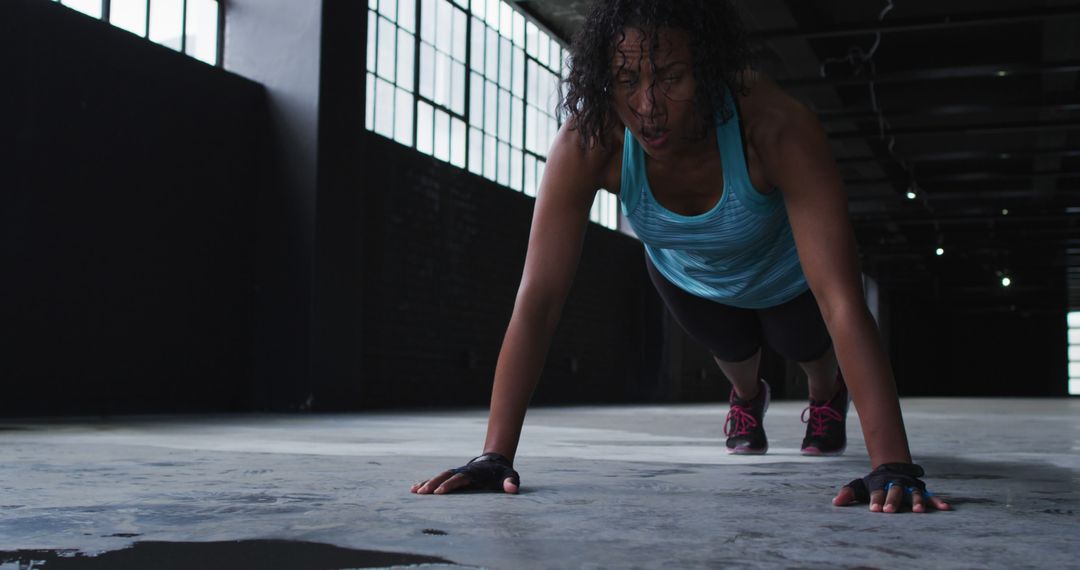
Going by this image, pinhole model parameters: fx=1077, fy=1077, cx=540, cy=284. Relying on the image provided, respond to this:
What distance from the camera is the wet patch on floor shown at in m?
1.08

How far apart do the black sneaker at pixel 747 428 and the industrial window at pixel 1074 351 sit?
2513 centimetres

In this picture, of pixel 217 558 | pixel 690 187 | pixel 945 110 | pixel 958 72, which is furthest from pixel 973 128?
pixel 217 558

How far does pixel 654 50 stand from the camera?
1.62 metres

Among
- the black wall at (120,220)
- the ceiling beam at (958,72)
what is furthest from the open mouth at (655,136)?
the ceiling beam at (958,72)

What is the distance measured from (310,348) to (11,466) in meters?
4.69

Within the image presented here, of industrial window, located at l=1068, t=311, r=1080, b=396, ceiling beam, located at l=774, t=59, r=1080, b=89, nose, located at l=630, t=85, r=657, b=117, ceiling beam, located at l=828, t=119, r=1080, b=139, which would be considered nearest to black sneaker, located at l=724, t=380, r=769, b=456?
nose, located at l=630, t=85, r=657, b=117

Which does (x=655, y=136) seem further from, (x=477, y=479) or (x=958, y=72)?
(x=958, y=72)

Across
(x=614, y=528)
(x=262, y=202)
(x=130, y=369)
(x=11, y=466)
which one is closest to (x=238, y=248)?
(x=262, y=202)

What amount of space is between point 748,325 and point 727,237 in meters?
0.70

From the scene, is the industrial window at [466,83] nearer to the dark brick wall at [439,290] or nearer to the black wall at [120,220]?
the dark brick wall at [439,290]

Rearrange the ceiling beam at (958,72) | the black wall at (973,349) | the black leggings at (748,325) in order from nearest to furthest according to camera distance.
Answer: the black leggings at (748,325), the ceiling beam at (958,72), the black wall at (973,349)

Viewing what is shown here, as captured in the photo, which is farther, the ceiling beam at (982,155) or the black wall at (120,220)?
the ceiling beam at (982,155)

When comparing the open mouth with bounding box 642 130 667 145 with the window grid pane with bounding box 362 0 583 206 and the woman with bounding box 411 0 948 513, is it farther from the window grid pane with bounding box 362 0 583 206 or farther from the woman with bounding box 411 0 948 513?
the window grid pane with bounding box 362 0 583 206

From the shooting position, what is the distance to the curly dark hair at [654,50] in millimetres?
1644
